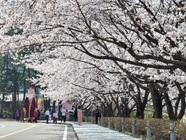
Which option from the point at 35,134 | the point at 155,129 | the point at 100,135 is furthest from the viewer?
the point at 35,134

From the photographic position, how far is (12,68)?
8362cm

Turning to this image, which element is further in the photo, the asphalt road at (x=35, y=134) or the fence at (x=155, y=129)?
the asphalt road at (x=35, y=134)

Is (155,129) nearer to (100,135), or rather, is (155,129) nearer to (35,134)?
(100,135)

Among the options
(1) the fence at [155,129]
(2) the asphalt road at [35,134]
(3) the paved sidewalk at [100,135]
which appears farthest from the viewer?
(2) the asphalt road at [35,134]

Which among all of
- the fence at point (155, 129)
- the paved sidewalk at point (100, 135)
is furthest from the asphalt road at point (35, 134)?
the fence at point (155, 129)

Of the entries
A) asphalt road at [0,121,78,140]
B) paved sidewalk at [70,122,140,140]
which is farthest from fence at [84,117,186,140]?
asphalt road at [0,121,78,140]

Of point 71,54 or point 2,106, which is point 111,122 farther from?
point 2,106

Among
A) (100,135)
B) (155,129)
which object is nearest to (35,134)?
(100,135)

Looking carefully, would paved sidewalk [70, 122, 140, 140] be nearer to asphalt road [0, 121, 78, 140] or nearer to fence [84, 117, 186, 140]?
asphalt road [0, 121, 78, 140]

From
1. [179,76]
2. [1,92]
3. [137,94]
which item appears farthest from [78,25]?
Answer: [1,92]

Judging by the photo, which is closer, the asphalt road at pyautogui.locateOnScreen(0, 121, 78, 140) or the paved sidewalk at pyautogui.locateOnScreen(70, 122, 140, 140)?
the paved sidewalk at pyautogui.locateOnScreen(70, 122, 140, 140)

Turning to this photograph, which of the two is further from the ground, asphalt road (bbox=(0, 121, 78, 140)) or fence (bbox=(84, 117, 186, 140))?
fence (bbox=(84, 117, 186, 140))

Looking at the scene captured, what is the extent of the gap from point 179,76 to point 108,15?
17.5 ft

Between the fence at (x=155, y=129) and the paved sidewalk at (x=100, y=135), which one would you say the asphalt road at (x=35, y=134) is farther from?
the fence at (x=155, y=129)
